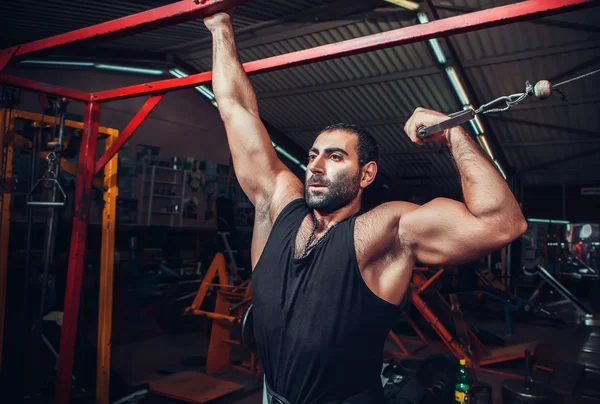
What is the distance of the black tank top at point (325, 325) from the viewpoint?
1.29m

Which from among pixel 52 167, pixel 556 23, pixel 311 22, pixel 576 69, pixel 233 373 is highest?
pixel 311 22

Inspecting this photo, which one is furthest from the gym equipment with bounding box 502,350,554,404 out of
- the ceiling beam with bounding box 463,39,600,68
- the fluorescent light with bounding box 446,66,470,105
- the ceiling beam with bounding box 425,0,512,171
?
the fluorescent light with bounding box 446,66,470,105

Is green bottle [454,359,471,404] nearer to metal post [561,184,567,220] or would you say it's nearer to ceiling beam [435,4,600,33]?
ceiling beam [435,4,600,33]

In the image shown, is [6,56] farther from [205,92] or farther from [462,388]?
[205,92]

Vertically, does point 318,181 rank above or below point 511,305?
above

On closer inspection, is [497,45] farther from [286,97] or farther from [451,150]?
[451,150]

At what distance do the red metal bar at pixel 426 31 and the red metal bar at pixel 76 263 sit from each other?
2.78 ft

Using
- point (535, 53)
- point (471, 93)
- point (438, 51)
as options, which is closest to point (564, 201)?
point (471, 93)

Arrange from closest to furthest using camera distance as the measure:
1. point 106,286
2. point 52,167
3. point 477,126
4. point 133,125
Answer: point 52,167 < point 133,125 < point 106,286 < point 477,126

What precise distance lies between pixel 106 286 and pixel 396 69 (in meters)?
6.30

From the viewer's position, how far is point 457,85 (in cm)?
744

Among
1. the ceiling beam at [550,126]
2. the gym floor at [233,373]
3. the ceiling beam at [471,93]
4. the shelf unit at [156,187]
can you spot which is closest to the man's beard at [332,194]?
the gym floor at [233,373]

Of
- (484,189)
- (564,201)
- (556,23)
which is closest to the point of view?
(484,189)

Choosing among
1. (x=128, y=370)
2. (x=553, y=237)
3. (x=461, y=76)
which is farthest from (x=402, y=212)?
(x=553, y=237)
